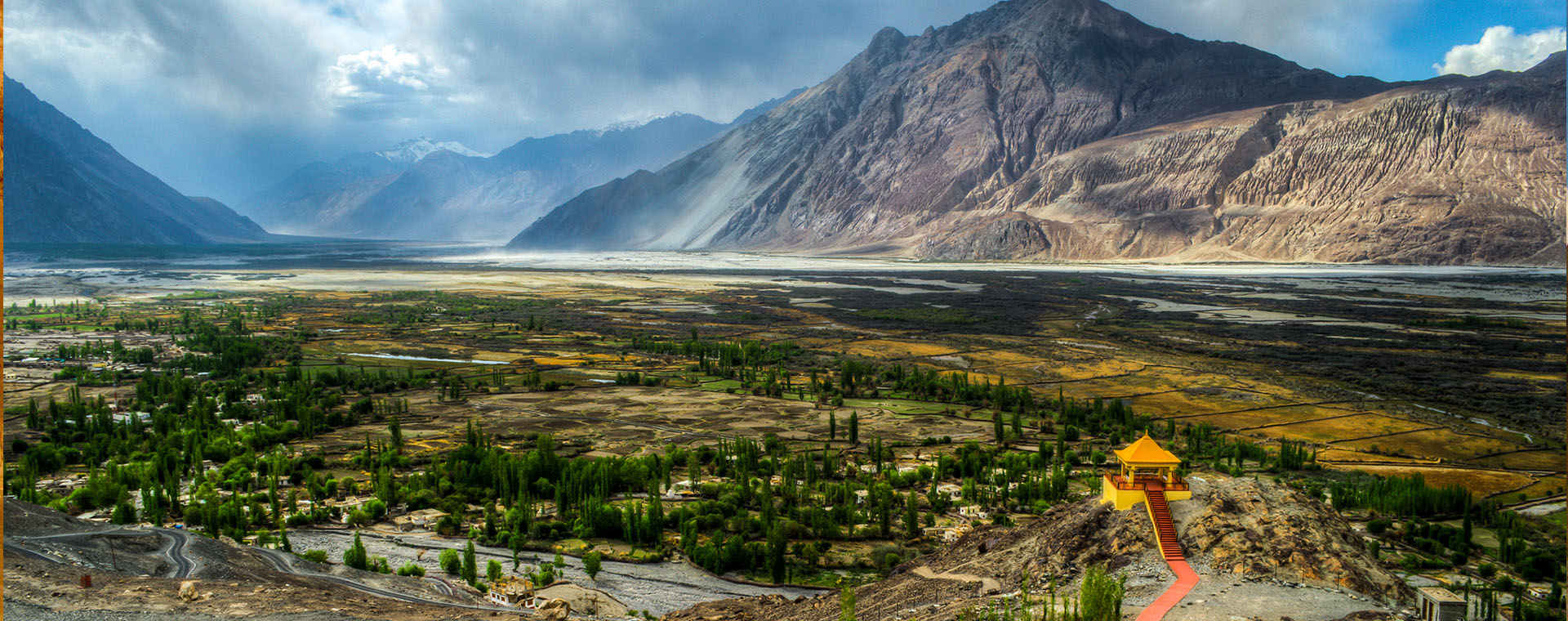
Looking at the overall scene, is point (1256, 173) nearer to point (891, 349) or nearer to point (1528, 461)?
point (891, 349)

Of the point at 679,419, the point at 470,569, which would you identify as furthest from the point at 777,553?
the point at 679,419

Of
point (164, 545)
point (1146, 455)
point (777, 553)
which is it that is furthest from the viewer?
point (777, 553)

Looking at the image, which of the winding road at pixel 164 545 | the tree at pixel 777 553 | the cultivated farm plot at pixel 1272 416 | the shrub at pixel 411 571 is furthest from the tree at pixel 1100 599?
the cultivated farm plot at pixel 1272 416

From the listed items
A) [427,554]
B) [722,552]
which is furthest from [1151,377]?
[427,554]

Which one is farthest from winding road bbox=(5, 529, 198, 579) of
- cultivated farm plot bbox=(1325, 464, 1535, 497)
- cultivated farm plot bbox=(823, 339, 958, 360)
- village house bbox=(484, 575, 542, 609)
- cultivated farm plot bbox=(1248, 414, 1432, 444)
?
cultivated farm plot bbox=(823, 339, 958, 360)

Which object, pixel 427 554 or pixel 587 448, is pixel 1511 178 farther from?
pixel 427 554
